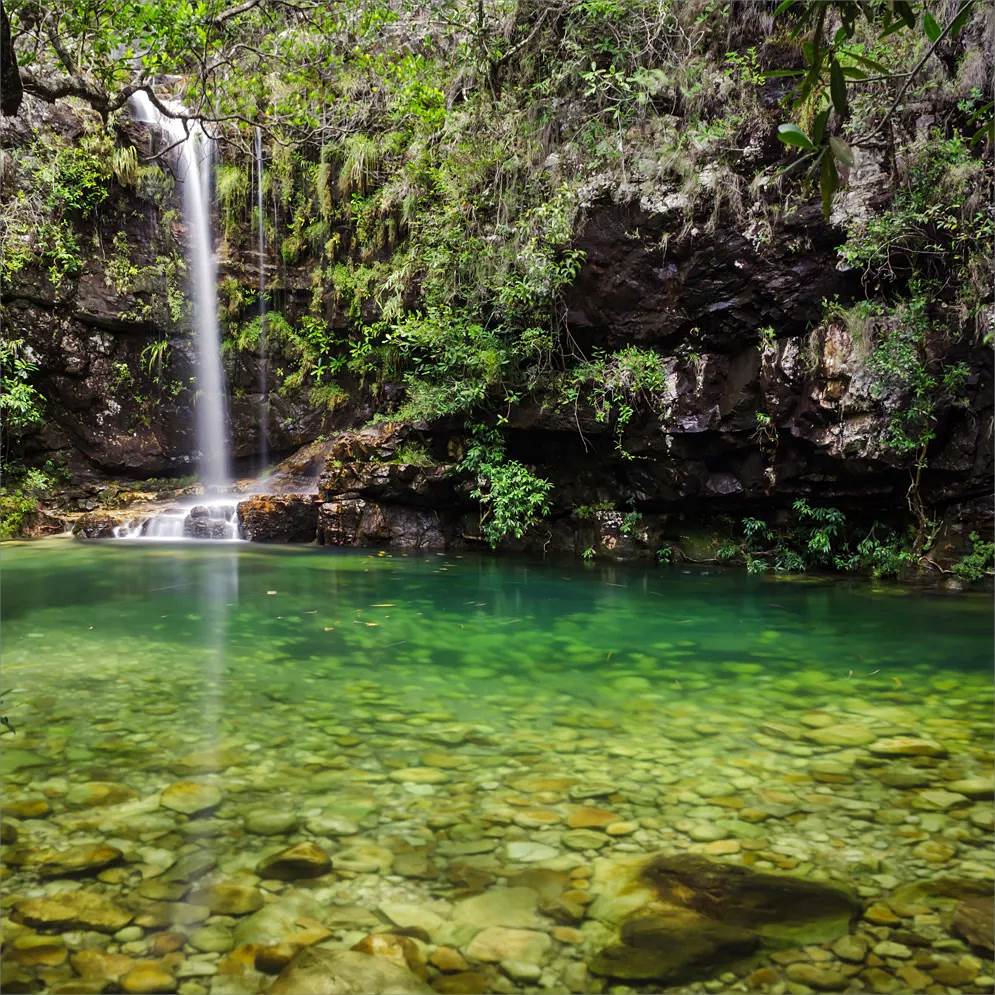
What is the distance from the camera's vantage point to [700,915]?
2201 mm

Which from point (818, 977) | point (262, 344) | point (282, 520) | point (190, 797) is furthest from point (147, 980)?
point (262, 344)

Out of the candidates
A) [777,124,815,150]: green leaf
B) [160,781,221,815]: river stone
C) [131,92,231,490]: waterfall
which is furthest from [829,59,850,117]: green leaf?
[131,92,231,490]: waterfall

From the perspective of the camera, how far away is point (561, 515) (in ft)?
36.9

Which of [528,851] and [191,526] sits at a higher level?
[191,526]

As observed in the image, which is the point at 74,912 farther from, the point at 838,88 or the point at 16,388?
the point at 16,388

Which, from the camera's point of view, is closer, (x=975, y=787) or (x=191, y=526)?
(x=975, y=787)

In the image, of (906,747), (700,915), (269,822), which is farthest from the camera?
(906,747)

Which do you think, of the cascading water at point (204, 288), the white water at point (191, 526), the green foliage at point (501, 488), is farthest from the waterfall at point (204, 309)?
the green foliage at point (501, 488)

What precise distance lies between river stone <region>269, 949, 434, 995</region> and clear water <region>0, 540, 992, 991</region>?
8 centimetres

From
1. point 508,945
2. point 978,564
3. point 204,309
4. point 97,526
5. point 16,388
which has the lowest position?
point 508,945

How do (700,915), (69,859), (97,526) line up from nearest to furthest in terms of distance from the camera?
(700,915) < (69,859) < (97,526)

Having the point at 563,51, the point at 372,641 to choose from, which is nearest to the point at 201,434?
the point at 563,51

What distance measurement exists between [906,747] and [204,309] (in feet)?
45.7

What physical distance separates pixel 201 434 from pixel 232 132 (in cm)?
532
